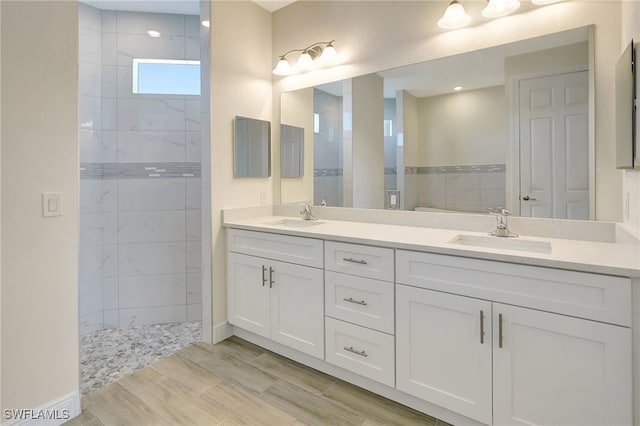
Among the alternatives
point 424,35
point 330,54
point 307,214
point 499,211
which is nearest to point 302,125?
point 330,54

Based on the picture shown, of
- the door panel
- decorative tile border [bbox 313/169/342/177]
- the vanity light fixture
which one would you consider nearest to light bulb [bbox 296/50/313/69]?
the vanity light fixture

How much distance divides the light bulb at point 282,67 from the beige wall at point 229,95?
0.57 ft

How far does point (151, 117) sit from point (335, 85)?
1653mm

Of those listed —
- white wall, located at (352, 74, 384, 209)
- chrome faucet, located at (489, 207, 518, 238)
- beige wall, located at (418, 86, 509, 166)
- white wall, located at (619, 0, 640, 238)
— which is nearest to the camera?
white wall, located at (619, 0, 640, 238)

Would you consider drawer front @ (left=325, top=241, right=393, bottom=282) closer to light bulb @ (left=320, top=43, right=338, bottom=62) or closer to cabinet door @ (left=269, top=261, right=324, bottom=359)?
cabinet door @ (left=269, top=261, right=324, bottom=359)

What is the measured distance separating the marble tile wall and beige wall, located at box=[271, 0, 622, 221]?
0.47m

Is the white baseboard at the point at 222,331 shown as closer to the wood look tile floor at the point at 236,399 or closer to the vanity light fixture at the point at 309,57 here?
the wood look tile floor at the point at 236,399

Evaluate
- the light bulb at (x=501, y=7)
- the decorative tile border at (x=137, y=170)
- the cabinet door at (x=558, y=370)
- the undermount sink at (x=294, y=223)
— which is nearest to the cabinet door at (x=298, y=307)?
the undermount sink at (x=294, y=223)

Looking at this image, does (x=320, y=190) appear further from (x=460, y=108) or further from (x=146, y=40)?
(x=146, y=40)

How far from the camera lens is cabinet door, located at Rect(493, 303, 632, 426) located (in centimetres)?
119

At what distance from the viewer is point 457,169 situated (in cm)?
211

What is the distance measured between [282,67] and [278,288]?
Result: 1778mm

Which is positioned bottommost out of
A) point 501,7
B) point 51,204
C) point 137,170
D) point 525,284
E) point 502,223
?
point 525,284

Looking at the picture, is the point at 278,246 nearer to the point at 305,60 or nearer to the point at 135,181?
the point at 305,60
